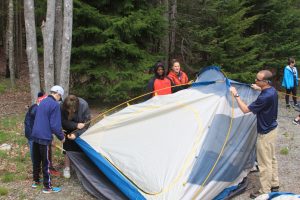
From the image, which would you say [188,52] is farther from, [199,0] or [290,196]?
[290,196]

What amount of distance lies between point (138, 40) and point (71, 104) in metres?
6.53

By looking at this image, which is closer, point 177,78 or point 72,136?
point 72,136

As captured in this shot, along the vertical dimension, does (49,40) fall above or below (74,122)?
above

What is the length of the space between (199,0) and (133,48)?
22.6 ft

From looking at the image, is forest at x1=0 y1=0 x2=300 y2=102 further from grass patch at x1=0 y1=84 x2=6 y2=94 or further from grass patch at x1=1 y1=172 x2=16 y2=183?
grass patch at x1=1 y1=172 x2=16 y2=183

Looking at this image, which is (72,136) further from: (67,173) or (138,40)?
(138,40)

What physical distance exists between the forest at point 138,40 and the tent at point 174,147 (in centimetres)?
398

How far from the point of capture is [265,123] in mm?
5512

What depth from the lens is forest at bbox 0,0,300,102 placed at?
9.59 meters

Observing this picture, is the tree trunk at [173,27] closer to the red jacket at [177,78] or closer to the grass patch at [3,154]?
the red jacket at [177,78]

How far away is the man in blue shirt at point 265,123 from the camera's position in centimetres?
546

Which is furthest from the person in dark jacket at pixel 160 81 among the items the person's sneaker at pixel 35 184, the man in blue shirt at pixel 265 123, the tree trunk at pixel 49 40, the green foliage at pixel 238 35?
the green foliage at pixel 238 35

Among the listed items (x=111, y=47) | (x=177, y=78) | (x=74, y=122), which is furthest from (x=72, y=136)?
(x=111, y=47)

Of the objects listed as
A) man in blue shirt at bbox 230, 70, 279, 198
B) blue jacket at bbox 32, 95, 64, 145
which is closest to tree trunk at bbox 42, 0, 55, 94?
blue jacket at bbox 32, 95, 64, 145
